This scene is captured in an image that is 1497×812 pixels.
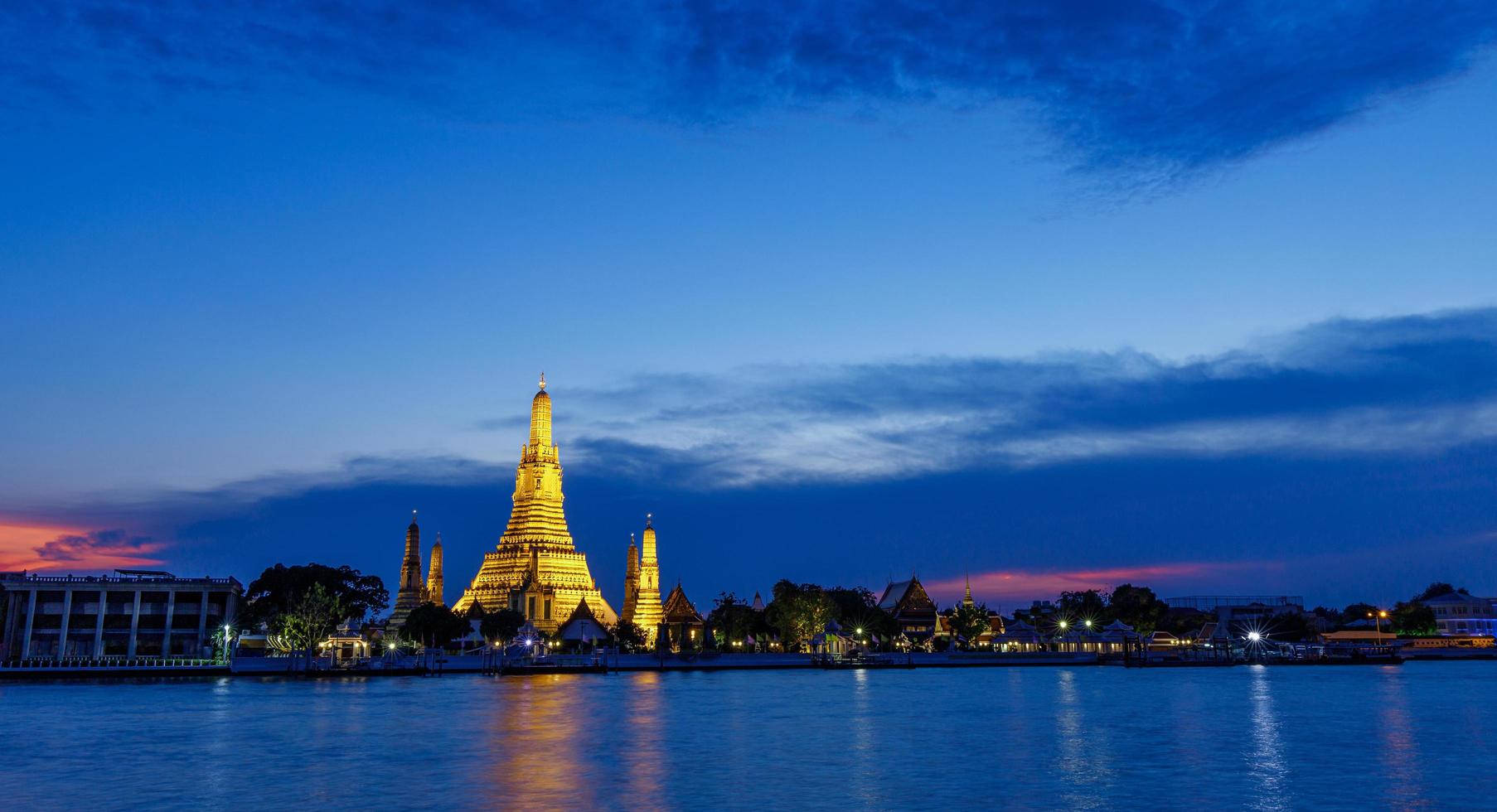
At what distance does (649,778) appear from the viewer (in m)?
34.5

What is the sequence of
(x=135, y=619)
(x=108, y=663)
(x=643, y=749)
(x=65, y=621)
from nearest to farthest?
(x=643, y=749), (x=108, y=663), (x=65, y=621), (x=135, y=619)

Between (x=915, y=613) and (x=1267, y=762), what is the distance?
359ft

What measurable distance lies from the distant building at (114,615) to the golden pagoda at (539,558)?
1138 inches

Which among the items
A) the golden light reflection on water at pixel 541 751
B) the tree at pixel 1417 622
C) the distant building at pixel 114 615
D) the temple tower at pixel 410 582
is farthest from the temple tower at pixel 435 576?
the tree at pixel 1417 622

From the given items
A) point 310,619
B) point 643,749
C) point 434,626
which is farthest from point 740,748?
point 434,626

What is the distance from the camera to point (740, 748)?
42000 millimetres

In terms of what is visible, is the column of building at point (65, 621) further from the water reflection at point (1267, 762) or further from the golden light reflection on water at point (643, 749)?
the water reflection at point (1267, 762)

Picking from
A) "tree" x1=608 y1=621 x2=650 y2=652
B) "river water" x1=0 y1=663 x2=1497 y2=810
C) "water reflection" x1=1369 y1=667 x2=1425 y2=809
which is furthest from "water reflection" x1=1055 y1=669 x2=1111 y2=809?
"tree" x1=608 y1=621 x2=650 y2=652

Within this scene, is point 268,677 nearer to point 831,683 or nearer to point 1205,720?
point 831,683

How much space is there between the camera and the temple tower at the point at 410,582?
445 ft

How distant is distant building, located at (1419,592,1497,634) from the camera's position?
6206 inches

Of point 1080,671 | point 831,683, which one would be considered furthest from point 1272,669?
point 831,683

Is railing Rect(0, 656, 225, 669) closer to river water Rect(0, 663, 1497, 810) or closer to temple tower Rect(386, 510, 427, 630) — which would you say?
river water Rect(0, 663, 1497, 810)

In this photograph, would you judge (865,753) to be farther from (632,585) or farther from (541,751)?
(632,585)
